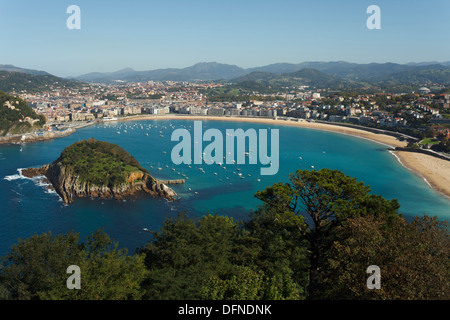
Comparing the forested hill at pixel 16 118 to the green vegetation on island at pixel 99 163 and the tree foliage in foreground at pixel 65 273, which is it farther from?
the tree foliage in foreground at pixel 65 273

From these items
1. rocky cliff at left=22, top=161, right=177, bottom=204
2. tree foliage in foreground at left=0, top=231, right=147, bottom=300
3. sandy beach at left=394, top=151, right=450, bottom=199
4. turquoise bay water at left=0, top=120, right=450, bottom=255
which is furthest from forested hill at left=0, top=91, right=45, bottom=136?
sandy beach at left=394, top=151, right=450, bottom=199

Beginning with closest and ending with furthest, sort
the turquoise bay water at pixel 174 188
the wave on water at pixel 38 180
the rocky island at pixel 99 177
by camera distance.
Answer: the turquoise bay water at pixel 174 188 → the rocky island at pixel 99 177 → the wave on water at pixel 38 180

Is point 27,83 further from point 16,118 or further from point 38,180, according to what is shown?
point 38,180

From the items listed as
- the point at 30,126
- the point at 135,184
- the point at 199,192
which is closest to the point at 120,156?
the point at 135,184

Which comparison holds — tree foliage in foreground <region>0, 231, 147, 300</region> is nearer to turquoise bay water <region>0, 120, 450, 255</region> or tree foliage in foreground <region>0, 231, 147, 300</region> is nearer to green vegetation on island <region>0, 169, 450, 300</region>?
green vegetation on island <region>0, 169, 450, 300</region>

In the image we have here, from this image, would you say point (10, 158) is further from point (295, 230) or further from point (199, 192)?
point (295, 230)

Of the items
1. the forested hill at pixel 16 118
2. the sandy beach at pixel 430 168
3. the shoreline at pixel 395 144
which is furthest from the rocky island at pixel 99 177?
the forested hill at pixel 16 118
